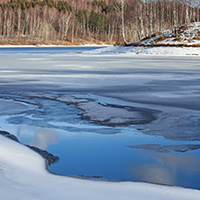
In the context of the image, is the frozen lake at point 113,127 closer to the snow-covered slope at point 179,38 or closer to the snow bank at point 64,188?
the snow bank at point 64,188

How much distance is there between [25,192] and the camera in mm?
2996

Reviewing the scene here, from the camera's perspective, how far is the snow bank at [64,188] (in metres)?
3.00

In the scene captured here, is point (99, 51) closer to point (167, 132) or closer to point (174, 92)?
point (174, 92)

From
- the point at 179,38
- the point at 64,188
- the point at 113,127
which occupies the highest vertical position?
the point at 179,38

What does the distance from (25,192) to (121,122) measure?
11.7ft

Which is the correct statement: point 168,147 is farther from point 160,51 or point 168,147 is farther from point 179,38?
point 179,38

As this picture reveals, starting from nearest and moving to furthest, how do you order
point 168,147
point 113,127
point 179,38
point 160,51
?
1. point 168,147
2. point 113,127
3. point 160,51
4. point 179,38

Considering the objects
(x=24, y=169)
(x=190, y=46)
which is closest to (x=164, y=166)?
(x=24, y=169)

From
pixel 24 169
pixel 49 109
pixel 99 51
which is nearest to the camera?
pixel 24 169

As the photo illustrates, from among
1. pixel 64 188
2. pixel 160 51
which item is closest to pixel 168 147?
pixel 64 188

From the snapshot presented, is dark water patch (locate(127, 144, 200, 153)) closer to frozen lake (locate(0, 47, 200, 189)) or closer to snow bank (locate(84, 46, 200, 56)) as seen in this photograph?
frozen lake (locate(0, 47, 200, 189))

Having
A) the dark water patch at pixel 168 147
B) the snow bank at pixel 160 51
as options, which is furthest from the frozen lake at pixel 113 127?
the snow bank at pixel 160 51

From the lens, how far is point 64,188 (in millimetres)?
3250

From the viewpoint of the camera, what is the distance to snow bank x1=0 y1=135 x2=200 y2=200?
300 cm
